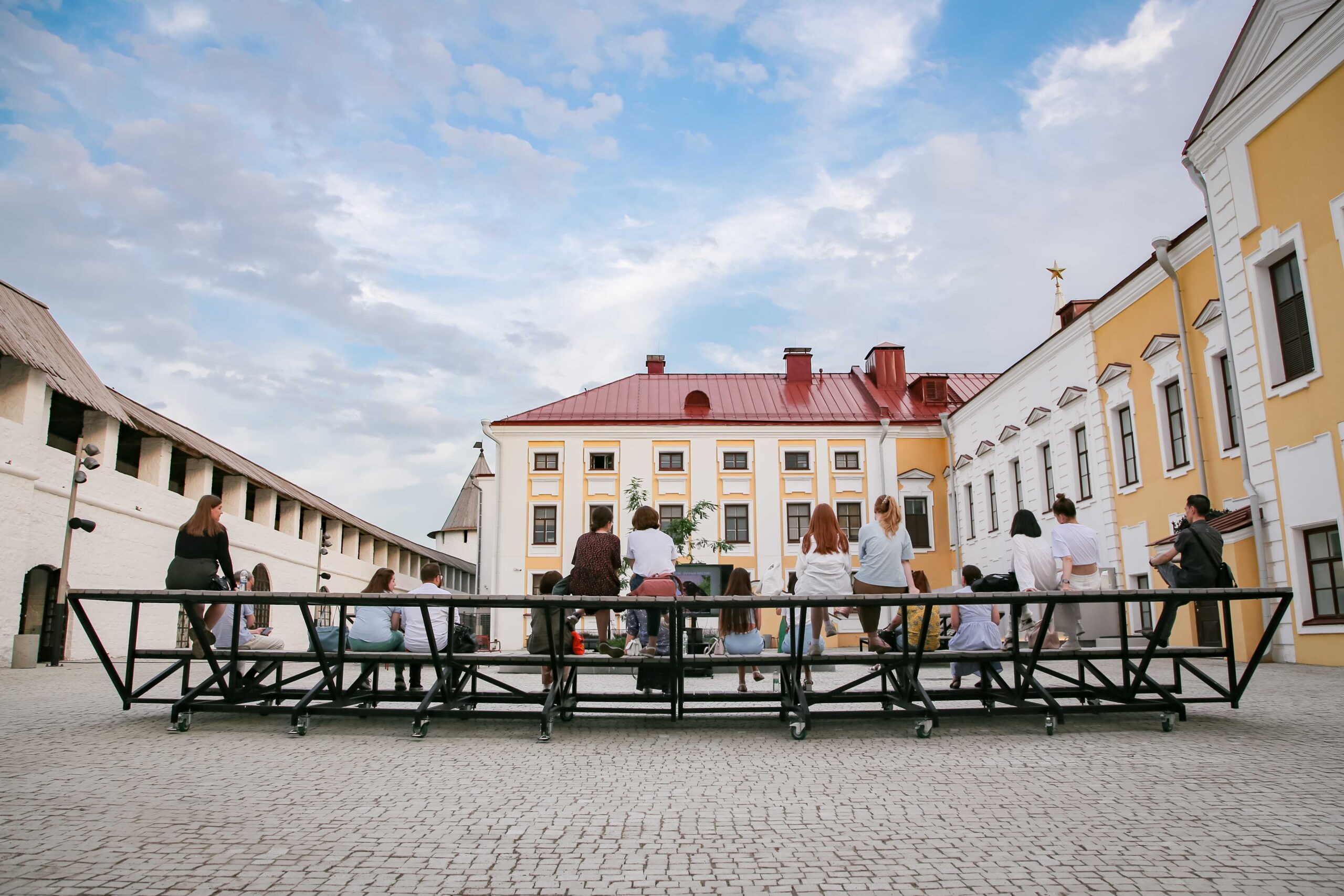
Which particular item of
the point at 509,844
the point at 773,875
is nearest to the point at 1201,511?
the point at 773,875

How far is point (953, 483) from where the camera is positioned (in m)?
36.3

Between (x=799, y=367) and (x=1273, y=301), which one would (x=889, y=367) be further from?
(x=1273, y=301)

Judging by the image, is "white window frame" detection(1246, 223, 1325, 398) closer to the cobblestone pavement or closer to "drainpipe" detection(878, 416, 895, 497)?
the cobblestone pavement

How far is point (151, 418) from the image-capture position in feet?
78.7

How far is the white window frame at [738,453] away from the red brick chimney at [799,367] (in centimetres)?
563

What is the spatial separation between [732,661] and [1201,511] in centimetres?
441

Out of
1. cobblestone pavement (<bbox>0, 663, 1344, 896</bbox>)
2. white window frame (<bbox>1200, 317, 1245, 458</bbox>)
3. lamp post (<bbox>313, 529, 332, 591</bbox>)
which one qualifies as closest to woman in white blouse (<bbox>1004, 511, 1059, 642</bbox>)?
cobblestone pavement (<bbox>0, 663, 1344, 896</bbox>)

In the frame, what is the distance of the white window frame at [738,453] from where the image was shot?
3816 cm

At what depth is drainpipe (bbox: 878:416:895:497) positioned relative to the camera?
37.9m

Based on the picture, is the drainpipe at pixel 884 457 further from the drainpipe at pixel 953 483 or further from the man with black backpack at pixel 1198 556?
the man with black backpack at pixel 1198 556

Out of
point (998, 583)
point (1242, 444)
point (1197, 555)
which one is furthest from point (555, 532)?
point (1197, 555)

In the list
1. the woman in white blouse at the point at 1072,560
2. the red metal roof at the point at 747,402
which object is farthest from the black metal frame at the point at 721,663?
the red metal roof at the point at 747,402

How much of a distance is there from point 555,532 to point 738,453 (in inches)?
331

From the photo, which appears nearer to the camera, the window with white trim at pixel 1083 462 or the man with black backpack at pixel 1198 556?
the man with black backpack at pixel 1198 556
